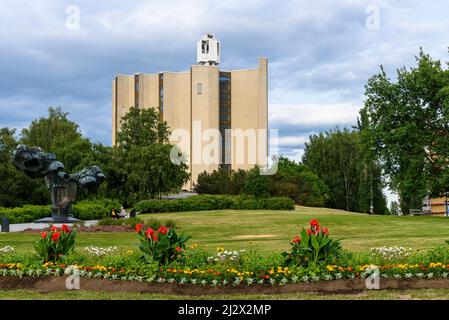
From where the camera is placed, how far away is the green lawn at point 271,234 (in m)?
21.0

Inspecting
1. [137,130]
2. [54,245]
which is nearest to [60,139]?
[137,130]

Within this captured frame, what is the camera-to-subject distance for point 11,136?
5397cm

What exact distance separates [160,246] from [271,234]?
54.5 feet

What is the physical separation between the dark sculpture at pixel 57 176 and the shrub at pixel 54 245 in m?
19.0

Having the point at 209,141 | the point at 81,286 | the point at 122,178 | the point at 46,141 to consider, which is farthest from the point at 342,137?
the point at 81,286

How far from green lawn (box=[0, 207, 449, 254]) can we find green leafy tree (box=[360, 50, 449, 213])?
22.5 ft

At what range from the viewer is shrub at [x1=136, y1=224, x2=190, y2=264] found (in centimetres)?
1121

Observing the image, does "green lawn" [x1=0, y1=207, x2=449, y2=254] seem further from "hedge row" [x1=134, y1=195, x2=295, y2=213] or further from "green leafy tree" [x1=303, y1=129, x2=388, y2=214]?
"green leafy tree" [x1=303, y1=129, x2=388, y2=214]

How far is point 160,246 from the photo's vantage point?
11.2 meters

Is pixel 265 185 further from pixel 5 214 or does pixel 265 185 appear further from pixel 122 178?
pixel 5 214

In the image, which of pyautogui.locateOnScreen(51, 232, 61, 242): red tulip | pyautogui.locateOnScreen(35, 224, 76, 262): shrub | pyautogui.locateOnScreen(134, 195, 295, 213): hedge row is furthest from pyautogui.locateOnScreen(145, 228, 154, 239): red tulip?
pyautogui.locateOnScreen(134, 195, 295, 213): hedge row

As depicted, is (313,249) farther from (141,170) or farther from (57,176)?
(141,170)
